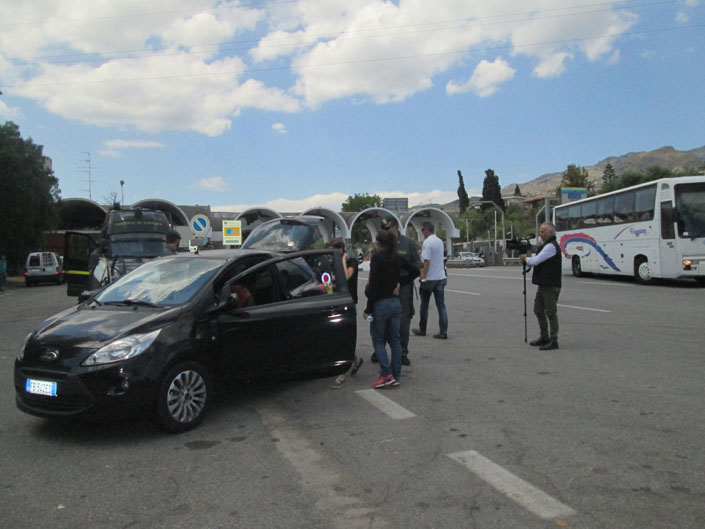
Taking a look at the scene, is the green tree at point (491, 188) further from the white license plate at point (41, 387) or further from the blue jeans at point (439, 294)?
the white license plate at point (41, 387)

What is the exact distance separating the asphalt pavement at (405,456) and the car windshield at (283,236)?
8130mm

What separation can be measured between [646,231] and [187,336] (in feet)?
58.6

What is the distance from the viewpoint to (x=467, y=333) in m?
9.88

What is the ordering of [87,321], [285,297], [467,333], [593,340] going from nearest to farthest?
[87,321], [285,297], [593,340], [467,333]

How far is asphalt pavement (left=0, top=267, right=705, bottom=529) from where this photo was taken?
10.9 feet

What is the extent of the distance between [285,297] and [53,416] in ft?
7.66

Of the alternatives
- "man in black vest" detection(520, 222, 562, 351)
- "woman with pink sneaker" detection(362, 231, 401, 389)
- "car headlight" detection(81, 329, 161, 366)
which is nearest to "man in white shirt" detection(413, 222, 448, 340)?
"man in black vest" detection(520, 222, 562, 351)

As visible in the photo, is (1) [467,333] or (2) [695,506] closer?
(2) [695,506]

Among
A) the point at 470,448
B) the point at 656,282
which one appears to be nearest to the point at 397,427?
the point at 470,448

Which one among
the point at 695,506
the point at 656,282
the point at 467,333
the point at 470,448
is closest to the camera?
the point at 695,506

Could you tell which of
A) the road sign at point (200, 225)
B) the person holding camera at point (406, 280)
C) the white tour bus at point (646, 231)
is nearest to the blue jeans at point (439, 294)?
the person holding camera at point (406, 280)

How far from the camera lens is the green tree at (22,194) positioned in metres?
30.4

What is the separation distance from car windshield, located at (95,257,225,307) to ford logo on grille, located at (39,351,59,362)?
0.87m

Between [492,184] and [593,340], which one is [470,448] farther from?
[492,184]
